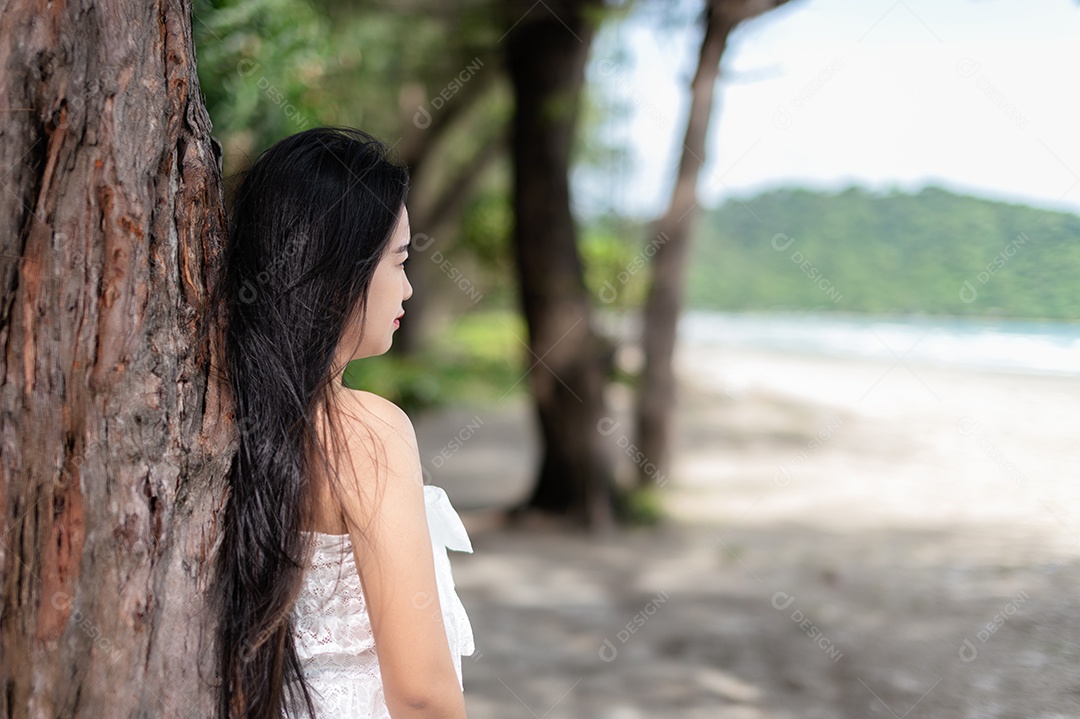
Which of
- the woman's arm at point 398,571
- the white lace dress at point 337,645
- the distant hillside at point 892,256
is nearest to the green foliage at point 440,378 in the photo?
the distant hillside at point 892,256

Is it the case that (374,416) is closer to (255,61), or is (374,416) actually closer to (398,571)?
(398,571)

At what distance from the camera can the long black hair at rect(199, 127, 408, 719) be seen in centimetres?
131

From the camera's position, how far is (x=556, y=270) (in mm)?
5699

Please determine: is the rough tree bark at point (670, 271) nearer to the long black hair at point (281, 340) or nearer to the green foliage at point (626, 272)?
the green foliage at point (626, 272)

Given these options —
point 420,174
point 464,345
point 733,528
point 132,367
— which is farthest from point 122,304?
point 464,345

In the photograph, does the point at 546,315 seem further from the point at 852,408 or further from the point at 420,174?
the point at 420,174

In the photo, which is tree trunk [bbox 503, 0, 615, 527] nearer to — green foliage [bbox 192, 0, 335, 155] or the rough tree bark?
the rough tree bark

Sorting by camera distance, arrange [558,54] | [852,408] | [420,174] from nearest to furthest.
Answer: [558,54] < [852,408] < [420,174]

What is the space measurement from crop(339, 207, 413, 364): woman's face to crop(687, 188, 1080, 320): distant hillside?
218 cm

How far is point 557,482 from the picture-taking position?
5.88 m

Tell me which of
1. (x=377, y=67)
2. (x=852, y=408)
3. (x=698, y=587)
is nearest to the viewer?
(x=698, y=587)

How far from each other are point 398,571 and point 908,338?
324 inches

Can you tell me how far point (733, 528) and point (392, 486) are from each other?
4.87m

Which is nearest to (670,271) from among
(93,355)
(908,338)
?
(908,338)
